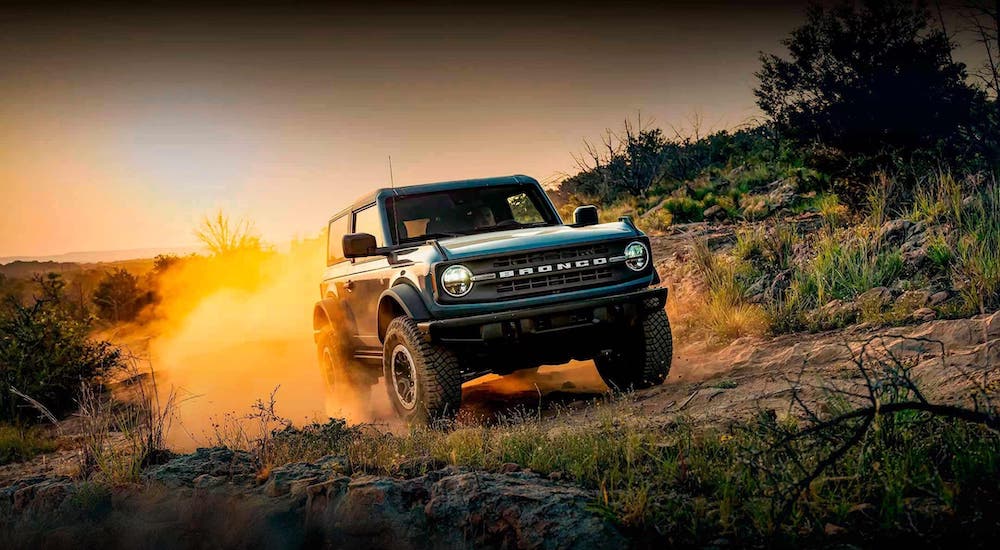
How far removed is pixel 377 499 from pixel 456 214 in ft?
12.3

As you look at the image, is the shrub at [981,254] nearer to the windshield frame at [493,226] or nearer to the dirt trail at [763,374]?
the dirt trail at [763,374]

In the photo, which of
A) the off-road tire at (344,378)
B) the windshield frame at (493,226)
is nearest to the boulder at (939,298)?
the windshield frame at (493,226)

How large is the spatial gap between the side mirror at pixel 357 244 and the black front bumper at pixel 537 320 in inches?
43.1

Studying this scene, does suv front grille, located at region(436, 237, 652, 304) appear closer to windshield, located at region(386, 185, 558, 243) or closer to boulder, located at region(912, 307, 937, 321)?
windshield, located at region(386, 185, 558, 243)

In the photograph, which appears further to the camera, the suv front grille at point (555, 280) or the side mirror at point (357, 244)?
the side mirror at point (357, 244)

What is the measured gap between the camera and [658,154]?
27.0 metres

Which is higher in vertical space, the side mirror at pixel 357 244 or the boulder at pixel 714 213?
the boulder at pixel 714 213

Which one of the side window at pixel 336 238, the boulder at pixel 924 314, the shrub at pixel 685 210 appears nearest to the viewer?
the boulder at pixel 924 314

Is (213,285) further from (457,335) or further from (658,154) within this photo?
(457,335)

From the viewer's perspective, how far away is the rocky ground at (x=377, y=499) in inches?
148

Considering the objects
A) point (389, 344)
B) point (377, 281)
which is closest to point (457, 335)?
point (389, 344)

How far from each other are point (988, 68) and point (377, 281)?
10077 mm

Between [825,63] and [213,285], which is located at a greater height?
[825,63]

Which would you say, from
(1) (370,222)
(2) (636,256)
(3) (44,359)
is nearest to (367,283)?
(1) (370,222)
